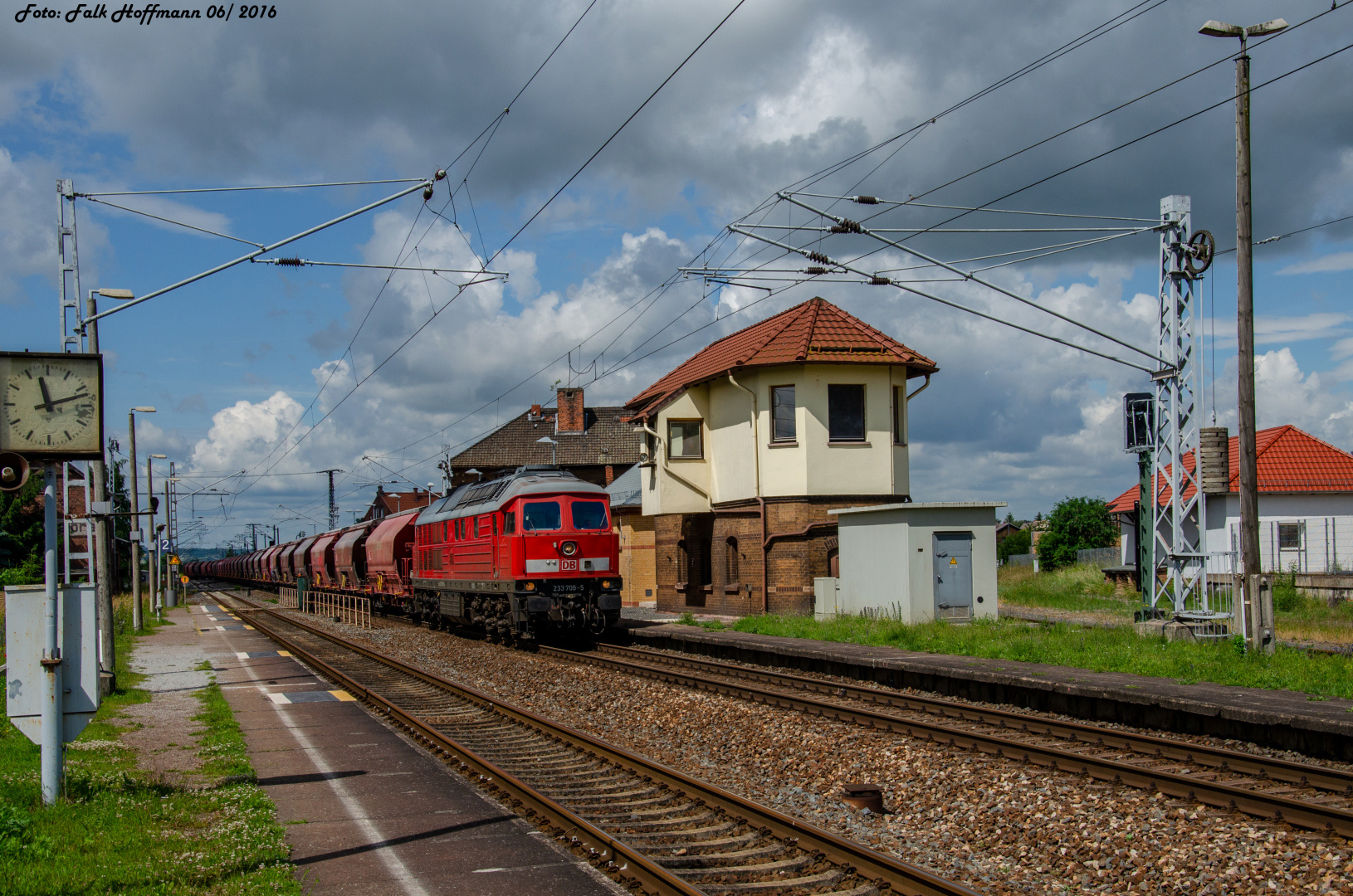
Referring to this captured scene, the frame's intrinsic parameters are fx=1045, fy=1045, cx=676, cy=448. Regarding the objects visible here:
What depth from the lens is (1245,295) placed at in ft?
53.9

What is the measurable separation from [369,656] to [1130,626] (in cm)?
1492

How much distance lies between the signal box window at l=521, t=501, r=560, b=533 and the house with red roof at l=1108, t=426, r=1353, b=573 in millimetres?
24165

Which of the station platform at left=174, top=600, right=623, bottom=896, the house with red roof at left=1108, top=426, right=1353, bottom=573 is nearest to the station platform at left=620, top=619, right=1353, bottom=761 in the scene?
the station platform at left=174, top=600, right=623, bottom=896

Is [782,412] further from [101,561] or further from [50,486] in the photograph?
[50,486]

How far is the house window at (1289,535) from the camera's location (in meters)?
36.5

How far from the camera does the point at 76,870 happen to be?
6.57 m

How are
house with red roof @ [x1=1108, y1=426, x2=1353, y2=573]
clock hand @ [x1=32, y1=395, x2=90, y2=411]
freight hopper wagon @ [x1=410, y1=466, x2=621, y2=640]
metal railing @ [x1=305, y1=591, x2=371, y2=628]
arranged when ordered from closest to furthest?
clock hand @ [x1=32, y1=395, x2=90, y2=411]
freight hopper wagon @ [x1=410, y1=466, x2=621, y2=640]
metal railing @ [x1=305, y1=591, x2=371, y2=628]
house with red roof @ [x1=1108, y1=426, x2=1353, y2=573]

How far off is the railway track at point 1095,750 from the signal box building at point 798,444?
10215 mm

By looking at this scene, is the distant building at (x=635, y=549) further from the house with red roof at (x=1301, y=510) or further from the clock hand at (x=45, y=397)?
the clock hand at (x=45, y=397)

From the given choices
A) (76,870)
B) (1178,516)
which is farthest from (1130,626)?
(76,870)

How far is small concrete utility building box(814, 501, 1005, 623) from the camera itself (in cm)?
2117

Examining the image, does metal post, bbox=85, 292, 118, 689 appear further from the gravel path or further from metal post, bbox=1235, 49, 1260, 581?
metal post, bbox=1235, 49, 1260, 581

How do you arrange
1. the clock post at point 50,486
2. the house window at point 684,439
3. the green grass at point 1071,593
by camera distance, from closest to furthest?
the clock post at point 50,486, the green grass at point 1071,593, the house window at point 684,439

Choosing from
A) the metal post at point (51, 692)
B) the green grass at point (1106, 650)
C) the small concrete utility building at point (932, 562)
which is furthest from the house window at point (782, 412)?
the metal post at point (51, 692)
